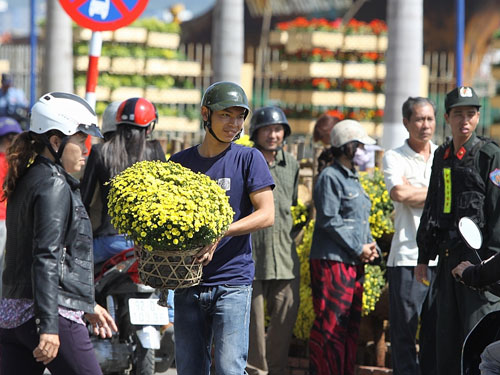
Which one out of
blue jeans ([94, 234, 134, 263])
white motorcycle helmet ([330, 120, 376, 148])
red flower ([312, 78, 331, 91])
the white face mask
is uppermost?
red flower ([312, 78, 331, 91])

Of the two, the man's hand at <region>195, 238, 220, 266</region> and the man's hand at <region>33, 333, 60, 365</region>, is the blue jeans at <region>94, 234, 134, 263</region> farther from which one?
the man's hand at <region>33, 333, 60, 365</region>

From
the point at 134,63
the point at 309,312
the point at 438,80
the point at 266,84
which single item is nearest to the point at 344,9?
the point at 438,80

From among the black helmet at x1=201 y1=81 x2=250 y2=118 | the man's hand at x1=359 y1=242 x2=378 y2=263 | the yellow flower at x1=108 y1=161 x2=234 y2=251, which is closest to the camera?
the yellow flower at x1=108 y1=161 x2=234 y2=251

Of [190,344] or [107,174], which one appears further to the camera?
[107,174]

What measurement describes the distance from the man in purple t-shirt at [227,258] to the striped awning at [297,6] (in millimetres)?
24322

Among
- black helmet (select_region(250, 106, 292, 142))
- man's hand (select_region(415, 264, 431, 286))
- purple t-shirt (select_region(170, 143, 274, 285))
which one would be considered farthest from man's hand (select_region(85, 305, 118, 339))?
black helmet (select_region(250, 106, 292, 142))

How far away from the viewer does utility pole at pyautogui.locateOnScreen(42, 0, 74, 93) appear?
14812 mm

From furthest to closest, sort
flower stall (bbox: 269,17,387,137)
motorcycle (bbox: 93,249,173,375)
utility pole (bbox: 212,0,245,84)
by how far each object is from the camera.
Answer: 1. flower stall (bbox: 269,17,387,137)
2. utility pole (bbox: 212,0,245,84)
3. motorcycle (bbox: 93,249,173,375)

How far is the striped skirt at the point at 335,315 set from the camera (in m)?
7.23

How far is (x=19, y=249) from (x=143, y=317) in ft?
6.73

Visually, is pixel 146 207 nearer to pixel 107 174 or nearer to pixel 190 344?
pixel 190 344

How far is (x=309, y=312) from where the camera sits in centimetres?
775

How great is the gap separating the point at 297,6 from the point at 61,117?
Result: 25467 millimetres

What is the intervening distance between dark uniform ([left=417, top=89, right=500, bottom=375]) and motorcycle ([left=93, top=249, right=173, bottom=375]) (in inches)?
71.8
